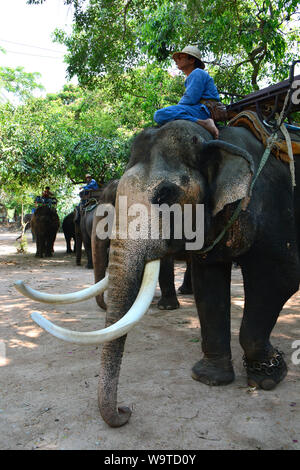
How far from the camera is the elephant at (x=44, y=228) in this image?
1310cm

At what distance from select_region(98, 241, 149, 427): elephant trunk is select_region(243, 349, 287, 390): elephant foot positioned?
108 cm

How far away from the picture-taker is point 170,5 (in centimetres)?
841

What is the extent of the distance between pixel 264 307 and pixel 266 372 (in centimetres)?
50

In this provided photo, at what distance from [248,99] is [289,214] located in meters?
1.52

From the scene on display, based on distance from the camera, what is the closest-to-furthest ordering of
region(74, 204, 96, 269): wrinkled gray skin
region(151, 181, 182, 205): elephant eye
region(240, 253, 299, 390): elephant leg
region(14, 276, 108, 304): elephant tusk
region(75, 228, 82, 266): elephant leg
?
1. region(14, 276, 108, 304): elephant tusk
2. region(151, 181, 182, 205): elephant eye
3. region(240, 253, 299, 390): elephant leg
4. region(74, 204, 96, 269): wrinkled gray skin
5. region(75, 228, 82, 266): elephant leg

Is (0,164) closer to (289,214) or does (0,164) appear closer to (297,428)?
(289,214)

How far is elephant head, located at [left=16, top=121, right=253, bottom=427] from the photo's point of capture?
229cm

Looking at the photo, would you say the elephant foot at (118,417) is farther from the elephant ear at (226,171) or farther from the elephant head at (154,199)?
the elephant ear at (226,171)

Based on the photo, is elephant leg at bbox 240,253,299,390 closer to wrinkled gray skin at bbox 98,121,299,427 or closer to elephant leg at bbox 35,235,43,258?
wrinkled gray skin at bbox 98,121,299,427

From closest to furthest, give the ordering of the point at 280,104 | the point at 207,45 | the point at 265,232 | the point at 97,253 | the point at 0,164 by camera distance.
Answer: the point at 265,232 → the point at 280,104 → the point at 97,253 → the point at 207,45 → the point at 0,164

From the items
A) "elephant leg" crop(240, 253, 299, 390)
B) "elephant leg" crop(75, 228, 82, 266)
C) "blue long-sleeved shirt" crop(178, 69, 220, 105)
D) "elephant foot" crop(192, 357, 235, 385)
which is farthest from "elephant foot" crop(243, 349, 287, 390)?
"elephant leg" crop(75, 228, 82, 266)

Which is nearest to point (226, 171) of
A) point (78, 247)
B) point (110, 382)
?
point (110, 382)

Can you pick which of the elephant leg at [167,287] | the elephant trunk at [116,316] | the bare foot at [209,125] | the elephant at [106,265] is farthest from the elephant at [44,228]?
the elephant trunk at [116,316]

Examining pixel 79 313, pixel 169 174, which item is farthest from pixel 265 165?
pixel 79 313
